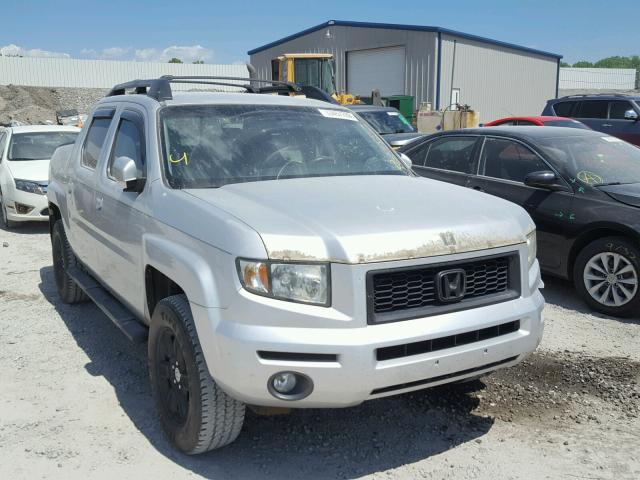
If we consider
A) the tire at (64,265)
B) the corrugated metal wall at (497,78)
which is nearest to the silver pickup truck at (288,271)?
the tire at (64,265)

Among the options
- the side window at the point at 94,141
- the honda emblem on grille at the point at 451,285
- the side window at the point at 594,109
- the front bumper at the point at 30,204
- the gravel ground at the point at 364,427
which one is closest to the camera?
the honda emblem on grille at the point at 451,285

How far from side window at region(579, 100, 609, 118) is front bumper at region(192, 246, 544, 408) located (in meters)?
13.1

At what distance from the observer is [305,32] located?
34.2 meters

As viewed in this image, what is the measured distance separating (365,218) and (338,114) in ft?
6.00

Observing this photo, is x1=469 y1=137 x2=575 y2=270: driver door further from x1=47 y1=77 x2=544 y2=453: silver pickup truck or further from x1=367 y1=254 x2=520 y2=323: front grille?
x1=367 y1=254 x2=520 y2=323: front grille

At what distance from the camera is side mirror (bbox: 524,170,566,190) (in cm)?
589

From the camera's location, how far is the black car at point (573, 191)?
213 inches

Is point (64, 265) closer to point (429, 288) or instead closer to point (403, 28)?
point (429, 288)

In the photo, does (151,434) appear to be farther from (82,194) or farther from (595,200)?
(595,200)

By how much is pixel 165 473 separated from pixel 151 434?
0.43m

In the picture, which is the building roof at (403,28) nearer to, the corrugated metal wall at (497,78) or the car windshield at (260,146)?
the corrugated metal wall at (497,78)

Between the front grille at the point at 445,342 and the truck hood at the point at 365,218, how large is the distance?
1.30 ft

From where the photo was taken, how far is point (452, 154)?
7.15 meters

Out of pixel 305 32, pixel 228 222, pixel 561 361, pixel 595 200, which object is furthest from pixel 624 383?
pixel 305 32
